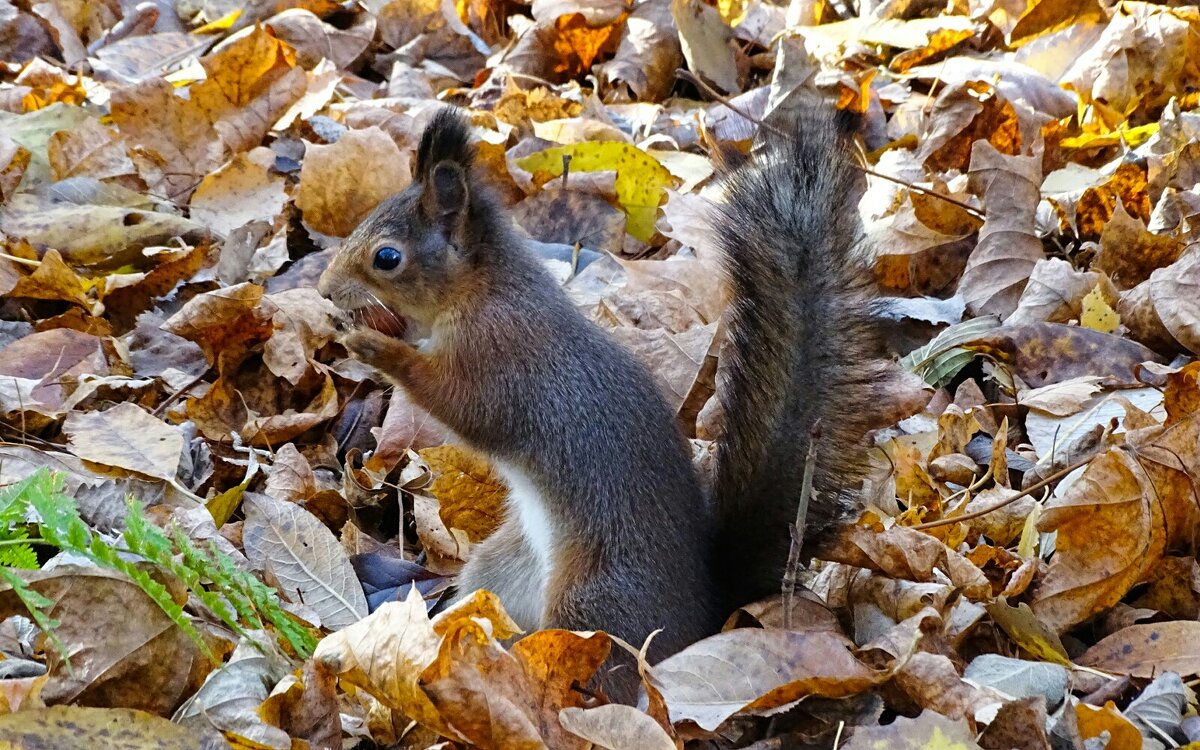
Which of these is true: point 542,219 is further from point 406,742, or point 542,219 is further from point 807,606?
point 406,742

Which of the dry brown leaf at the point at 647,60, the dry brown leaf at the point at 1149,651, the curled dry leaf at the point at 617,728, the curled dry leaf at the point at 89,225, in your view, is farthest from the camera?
the dry brown leaf at the point at 647,60

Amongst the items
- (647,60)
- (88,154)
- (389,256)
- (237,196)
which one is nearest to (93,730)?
(389,256)

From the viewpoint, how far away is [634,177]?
11.7ft

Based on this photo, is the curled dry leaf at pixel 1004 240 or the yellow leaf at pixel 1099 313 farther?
the curled dry leaf at pixel 1004 240

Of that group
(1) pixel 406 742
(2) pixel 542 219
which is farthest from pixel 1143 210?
(1) pixel 406 742

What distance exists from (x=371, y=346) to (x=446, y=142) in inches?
16.9

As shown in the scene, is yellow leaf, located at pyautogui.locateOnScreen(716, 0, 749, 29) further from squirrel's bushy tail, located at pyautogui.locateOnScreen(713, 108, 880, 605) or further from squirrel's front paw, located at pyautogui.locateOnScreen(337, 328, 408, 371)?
squirrel's bushy tail, located at pyautogui.locateOnScreen(713, 108, 880, 605)

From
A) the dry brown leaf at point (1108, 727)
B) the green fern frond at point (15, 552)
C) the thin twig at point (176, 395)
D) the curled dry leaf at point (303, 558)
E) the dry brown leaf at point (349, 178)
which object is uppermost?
the dry brown leaf at point (349, 178)

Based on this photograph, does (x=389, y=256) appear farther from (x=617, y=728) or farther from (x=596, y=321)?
(x=617, y=728)

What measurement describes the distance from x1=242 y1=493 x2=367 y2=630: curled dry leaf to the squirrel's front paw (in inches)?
13.6

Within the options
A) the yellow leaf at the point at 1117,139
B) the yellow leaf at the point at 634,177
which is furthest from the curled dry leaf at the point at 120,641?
the yellow leaf at the point at 1117,139

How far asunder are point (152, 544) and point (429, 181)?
1.13m

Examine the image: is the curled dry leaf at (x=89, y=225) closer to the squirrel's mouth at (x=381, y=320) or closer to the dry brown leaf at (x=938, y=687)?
the squirrel's mouth at (x=381, y=320)

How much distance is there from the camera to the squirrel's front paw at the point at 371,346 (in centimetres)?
248
